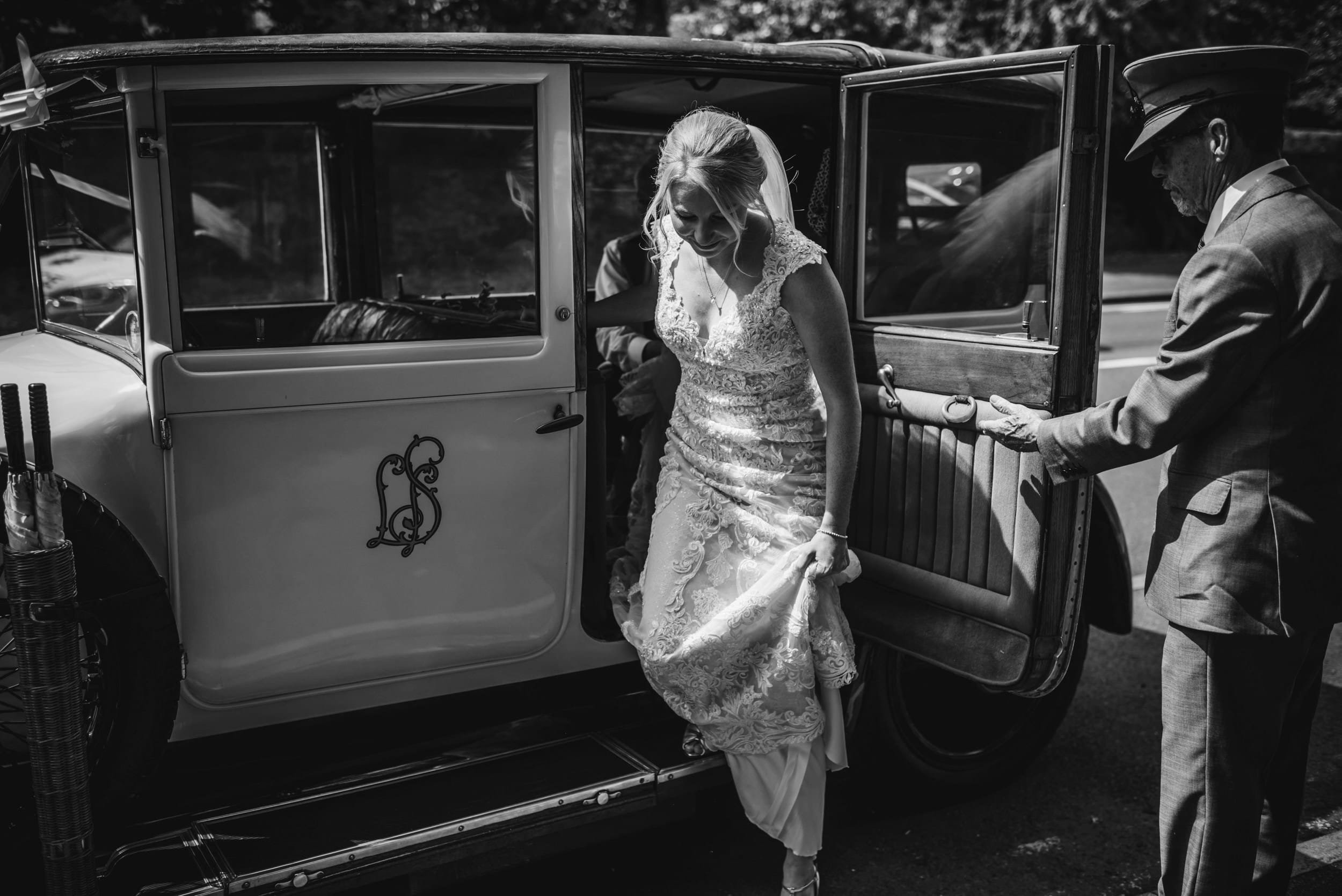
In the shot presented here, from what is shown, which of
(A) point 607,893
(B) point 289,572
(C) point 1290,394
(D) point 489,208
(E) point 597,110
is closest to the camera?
(C) point 1290,394

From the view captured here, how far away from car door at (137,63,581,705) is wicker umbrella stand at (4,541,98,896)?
0.48 m

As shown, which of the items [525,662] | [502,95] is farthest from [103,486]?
[502,95]

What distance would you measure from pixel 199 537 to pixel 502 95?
4.67ft

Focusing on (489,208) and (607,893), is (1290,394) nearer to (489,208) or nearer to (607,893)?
(607,893)

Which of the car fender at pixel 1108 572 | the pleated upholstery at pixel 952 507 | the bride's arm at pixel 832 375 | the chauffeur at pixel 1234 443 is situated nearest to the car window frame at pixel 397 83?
the bride's arm at pixel 832 375

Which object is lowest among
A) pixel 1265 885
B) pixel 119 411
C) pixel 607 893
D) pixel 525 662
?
pixel 607 893

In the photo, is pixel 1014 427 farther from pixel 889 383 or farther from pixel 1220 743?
pixel 1220 743

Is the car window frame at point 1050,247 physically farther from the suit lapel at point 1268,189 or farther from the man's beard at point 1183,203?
the suit lapel at point 1268,189

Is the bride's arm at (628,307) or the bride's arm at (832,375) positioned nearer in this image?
the bride's arm at (832,375)

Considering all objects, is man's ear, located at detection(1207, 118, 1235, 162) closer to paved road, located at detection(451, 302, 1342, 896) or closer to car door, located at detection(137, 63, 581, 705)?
car door, located at detection(137, 63, 581, 705)

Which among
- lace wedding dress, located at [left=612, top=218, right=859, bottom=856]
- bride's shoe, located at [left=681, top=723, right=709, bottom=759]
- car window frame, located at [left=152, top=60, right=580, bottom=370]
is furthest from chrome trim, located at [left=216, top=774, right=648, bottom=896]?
car window frame, located at [left=152, top=60, right=580, bottom=370]

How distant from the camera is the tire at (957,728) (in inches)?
135

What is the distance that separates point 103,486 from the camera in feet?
8.54

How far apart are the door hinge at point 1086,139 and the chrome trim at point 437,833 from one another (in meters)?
1.81
